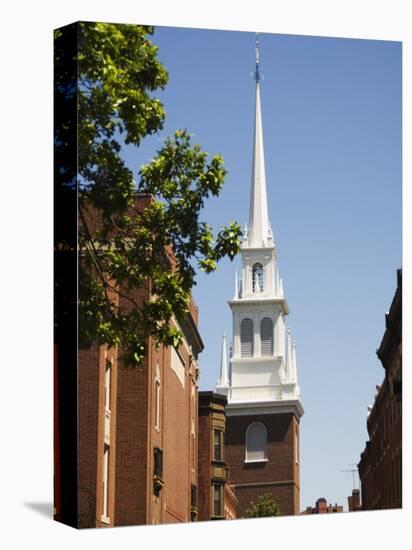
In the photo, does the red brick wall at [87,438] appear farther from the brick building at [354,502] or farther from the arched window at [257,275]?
the brick building at [354,502]

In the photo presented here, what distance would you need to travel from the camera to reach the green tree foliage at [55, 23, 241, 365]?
27.0 m

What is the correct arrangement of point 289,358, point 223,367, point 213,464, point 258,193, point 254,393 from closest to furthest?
point 258,193, point 289,358, point 223,367, point 254,393, point 213,464

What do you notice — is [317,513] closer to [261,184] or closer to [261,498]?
[261,498]

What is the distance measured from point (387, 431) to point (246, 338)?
744cm

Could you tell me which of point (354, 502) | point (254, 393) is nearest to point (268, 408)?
point (254, 393)

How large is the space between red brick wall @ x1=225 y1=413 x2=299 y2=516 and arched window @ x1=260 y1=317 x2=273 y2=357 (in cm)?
154

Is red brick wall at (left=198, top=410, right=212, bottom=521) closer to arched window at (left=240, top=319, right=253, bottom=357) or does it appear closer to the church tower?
the church tower

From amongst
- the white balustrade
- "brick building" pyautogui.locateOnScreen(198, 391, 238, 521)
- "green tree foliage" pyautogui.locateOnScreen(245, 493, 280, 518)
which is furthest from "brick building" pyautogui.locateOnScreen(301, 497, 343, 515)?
the white balustrade

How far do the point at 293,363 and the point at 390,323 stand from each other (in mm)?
2346

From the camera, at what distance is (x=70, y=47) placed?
26.8m

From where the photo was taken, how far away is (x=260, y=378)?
3288cm

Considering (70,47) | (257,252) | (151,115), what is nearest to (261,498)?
(257,252)

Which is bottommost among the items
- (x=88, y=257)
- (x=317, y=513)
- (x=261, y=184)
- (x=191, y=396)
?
(x=317, y=513)

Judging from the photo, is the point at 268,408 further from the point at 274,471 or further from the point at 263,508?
the point at 263,508
